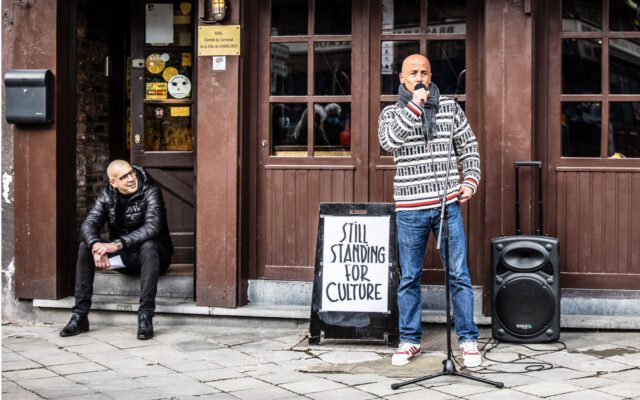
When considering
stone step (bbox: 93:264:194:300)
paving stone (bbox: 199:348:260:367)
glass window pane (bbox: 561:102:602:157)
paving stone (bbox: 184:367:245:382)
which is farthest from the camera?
stone step (bbox: 93:264:194:300)

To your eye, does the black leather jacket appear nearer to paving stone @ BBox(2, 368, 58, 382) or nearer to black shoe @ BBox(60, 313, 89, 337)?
black shoe @ BBox(60, 313, 89, 337)

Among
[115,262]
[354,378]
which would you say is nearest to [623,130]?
[354,378]

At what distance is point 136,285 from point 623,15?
184 inches

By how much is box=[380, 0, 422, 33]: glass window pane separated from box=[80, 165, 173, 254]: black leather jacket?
7.67 ft

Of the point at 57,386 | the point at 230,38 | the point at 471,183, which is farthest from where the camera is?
the point at 230,38

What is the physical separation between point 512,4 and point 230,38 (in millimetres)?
2252

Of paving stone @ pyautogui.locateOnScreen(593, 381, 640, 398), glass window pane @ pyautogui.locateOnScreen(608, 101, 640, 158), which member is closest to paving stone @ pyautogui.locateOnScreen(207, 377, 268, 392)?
paving stone @ pyautogui.locateOnScreen(593, 381, 640, 398)

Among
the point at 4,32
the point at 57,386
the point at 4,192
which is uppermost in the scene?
the point at 4,32

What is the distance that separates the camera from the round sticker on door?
8844 millimetres

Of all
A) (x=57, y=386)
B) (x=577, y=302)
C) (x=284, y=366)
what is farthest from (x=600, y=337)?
(x=57, y=386)

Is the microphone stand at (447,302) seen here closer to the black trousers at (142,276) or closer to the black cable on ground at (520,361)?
the black cable on ground at (520,361)

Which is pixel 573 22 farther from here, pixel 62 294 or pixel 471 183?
pixel 62 294

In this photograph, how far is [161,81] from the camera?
8.86 metres

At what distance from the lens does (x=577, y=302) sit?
756 centimetres
